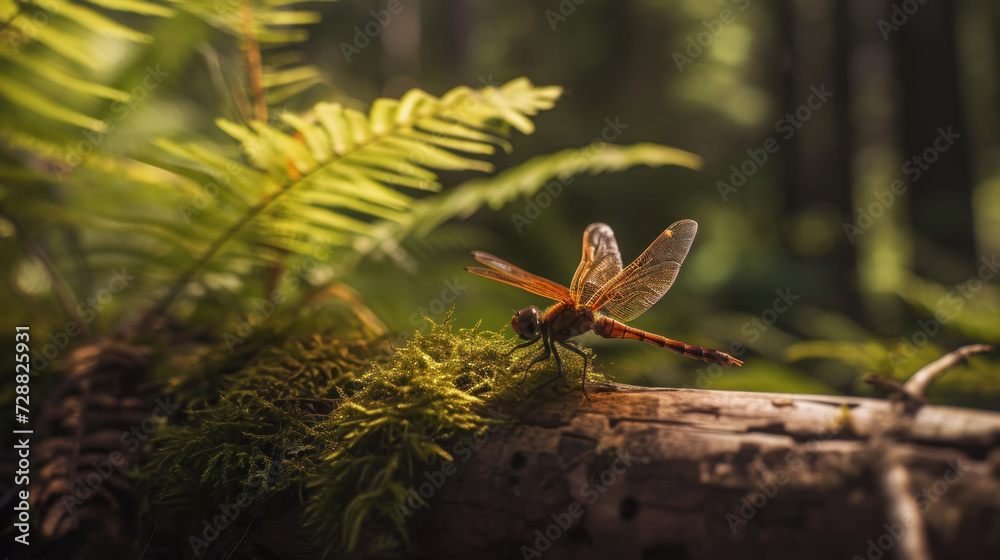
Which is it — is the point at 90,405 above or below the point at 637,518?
above

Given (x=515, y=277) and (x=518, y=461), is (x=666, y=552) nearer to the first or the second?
(x=518, y=461)

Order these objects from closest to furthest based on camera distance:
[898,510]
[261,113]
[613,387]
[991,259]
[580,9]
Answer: [898,510], [613,387], [261,113], [991,259], [580,9]

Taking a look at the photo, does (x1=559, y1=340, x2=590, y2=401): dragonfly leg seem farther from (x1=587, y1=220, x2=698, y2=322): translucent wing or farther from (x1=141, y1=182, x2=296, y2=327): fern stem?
(x1=141, y1=182, x2=296, y2=327): fern stem

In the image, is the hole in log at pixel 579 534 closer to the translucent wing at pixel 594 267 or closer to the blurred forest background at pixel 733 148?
the translucent wing at pixel 594 267

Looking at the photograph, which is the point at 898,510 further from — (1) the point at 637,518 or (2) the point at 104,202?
(2) the point at 104,202

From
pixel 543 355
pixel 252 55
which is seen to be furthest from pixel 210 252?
pixel 543 355

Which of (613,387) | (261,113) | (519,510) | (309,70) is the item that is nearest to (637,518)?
(519,510)

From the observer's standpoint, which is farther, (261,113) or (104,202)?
(104,202)
